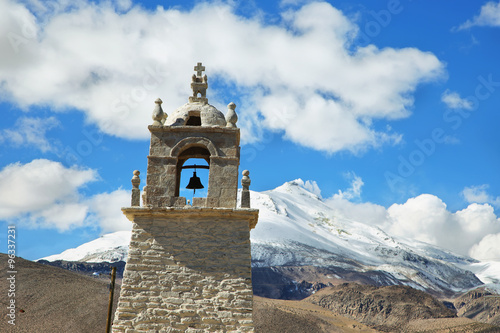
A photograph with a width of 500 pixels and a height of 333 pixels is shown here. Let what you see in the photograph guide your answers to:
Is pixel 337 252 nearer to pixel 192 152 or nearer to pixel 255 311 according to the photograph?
pixel 255 311

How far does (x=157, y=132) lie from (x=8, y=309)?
34474 mm

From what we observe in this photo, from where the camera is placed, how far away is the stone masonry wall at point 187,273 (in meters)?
10.0

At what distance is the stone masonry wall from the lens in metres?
10.0

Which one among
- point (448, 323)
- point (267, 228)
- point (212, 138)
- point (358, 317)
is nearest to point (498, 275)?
point (267, 228)

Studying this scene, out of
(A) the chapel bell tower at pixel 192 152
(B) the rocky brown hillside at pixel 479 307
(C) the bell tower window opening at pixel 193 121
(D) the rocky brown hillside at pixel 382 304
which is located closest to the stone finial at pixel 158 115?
(A) the chapel bell tower at pixel 192 152

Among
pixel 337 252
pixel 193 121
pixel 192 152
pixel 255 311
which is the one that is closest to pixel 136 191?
pixel 192 152

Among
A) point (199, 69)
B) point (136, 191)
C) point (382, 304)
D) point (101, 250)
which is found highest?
point (101, 250)

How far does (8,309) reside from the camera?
39875 millimetres

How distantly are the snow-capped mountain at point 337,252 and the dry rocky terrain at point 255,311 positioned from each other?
21981 millimetres

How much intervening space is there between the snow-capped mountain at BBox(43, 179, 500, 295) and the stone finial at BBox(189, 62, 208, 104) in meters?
76.5

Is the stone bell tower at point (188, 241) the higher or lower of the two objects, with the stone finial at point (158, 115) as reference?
lower

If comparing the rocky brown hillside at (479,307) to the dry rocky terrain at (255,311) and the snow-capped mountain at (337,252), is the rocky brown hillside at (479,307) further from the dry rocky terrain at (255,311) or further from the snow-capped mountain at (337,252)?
the snow-capped mountain at (337,252)

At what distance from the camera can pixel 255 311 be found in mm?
46875

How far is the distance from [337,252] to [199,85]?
100425 millimetres
